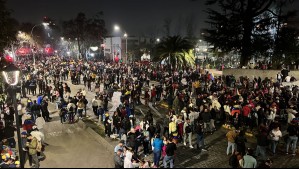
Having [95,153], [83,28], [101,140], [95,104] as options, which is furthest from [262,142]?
[83,28]

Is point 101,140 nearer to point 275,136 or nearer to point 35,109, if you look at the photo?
→ point 35,109

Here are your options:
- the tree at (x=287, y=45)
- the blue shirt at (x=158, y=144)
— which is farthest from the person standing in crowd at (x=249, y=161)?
the tree at (x=287, y=45)

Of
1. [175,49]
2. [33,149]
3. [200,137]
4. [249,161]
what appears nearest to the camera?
[249,161]

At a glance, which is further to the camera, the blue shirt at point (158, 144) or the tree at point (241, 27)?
the tree at point (241, 27)

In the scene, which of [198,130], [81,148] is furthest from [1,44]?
[198,130]

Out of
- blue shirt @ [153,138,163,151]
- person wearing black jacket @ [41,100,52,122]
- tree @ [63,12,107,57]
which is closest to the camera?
blue shirt @ [153,138,163,151]

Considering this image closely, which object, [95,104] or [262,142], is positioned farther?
[95,104]

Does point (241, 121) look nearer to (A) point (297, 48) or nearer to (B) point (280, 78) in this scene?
(B) point (280, 78)

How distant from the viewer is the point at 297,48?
2992 centimetres

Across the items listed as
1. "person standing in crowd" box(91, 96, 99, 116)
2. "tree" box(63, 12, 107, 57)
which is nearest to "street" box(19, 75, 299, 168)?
"person standing in crowd" box(91, 96, 99, 116)

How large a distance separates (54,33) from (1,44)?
101033 millimetres

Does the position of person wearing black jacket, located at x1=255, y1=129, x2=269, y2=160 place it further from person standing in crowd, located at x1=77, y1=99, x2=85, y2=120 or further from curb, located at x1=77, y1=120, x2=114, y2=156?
person standing in crowd, located at x1=77, y1=99, x2=85, y2=120

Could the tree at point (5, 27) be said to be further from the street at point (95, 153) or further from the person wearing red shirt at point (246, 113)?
the person wearing red shirt at point (246, 113)

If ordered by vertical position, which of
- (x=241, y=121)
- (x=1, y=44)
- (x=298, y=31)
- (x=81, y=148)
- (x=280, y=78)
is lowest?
(x=81, y=148)
